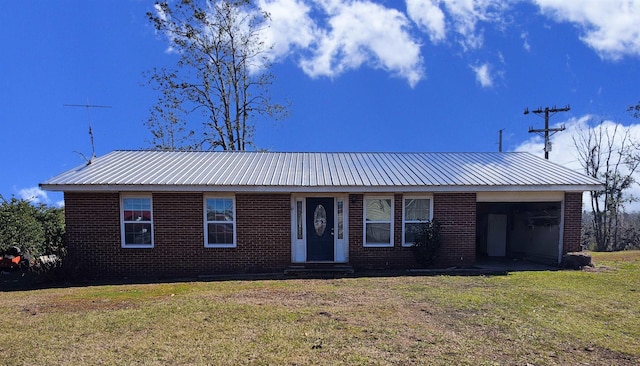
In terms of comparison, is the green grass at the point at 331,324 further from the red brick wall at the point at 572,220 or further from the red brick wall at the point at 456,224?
the red brick wall at the point at 572,220

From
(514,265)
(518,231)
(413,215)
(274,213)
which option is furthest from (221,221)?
(518,231)

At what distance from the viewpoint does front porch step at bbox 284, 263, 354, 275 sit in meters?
10.6

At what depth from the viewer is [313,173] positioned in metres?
12.1

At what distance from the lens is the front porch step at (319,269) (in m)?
10.6

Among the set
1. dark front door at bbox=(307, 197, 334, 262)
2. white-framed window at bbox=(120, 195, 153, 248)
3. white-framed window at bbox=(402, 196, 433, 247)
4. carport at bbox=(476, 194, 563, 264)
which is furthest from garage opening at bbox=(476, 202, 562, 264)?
white-framed window at bbox=(120, 195, 153, 248)

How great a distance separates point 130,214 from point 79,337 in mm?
5988

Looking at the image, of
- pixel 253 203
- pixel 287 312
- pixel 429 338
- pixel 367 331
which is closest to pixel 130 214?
pixel 253 203

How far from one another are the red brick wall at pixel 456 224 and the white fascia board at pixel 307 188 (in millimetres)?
331

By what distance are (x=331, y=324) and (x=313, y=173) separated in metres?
6.78

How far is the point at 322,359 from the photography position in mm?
4449

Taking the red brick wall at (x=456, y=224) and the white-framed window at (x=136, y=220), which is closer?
the white-framed window at (x=136, y=220)

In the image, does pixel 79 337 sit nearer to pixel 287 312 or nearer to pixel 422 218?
pixel 287 312

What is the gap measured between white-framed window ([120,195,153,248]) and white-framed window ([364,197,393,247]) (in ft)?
21.0

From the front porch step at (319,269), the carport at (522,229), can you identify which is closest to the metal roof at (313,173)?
the carport at (522,229)
